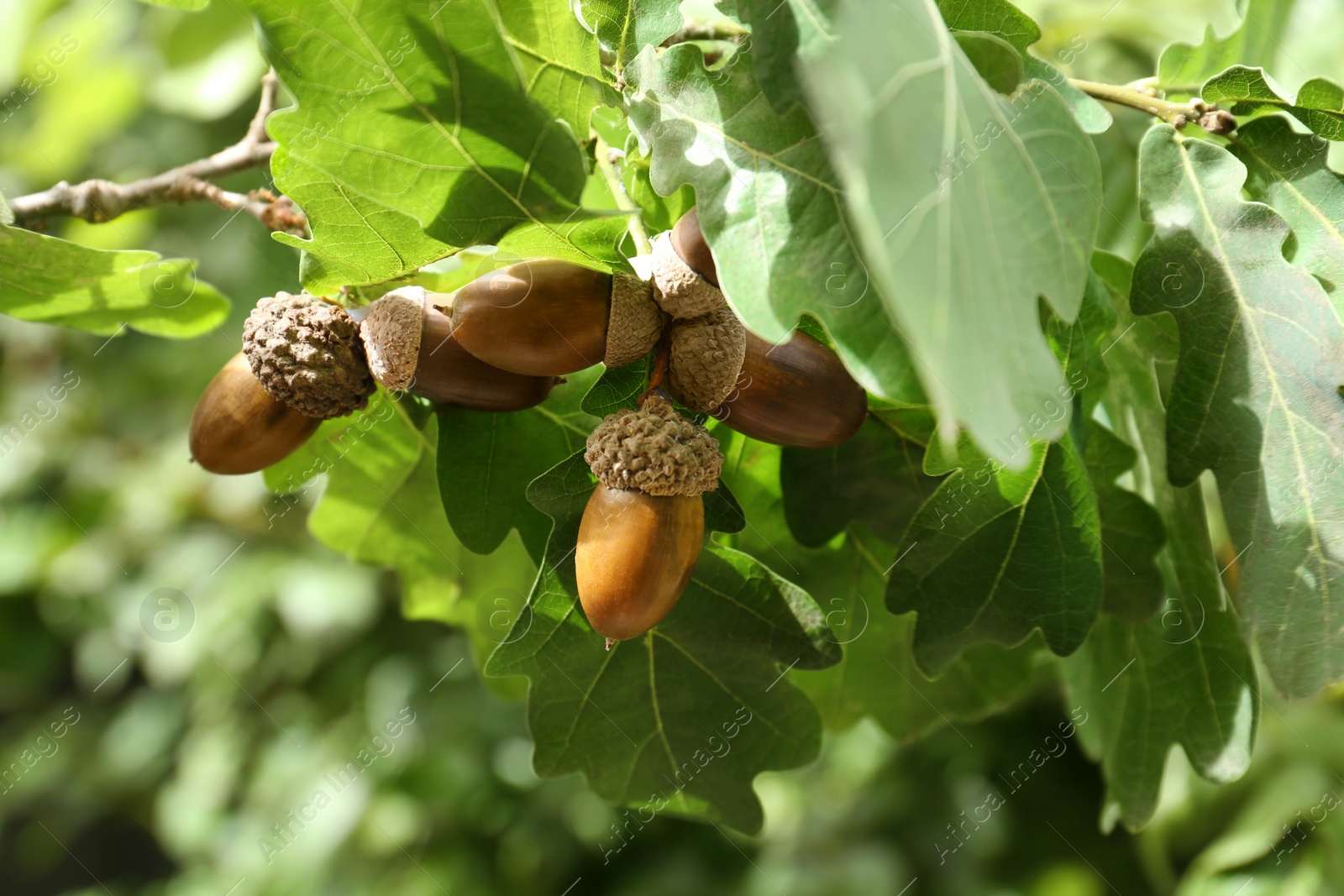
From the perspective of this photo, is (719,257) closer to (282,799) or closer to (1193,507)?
(1193,507)

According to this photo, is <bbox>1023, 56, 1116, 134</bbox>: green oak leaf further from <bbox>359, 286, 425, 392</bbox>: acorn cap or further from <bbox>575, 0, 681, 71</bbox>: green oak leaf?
<bbox>359, 286, 425, 392</bbox>: acorn cap

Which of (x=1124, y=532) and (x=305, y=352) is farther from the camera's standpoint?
(x=1124, y=532)

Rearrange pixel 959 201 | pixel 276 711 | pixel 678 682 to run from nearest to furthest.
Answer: pixel 959 201, pixel 678 682, pixel 276 711

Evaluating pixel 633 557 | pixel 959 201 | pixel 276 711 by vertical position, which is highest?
pixel 959 201

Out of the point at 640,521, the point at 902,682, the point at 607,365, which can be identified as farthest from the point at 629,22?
the point at 902,682

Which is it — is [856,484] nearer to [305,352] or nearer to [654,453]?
[654,453]
